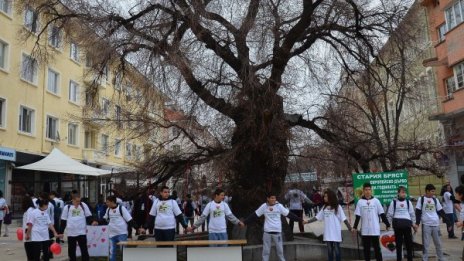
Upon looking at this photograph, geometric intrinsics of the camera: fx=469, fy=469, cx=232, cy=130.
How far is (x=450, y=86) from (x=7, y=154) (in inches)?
1054

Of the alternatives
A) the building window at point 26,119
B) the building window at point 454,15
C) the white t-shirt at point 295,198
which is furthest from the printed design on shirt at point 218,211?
the building window at point 26,119

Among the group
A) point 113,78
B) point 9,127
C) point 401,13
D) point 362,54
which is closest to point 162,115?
point 113,78

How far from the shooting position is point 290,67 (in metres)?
15.2

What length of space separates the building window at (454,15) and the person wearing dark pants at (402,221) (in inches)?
696

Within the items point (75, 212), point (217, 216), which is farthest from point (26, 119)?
point (217, 216)

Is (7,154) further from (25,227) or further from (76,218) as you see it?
(76,218)

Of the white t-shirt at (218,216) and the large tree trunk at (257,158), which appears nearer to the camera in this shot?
the white t-shirt at (218,216)

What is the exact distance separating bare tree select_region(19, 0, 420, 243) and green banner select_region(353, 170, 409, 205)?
6.01 ft

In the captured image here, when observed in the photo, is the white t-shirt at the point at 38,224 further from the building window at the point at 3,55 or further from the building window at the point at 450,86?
the building window at the point at 450,86

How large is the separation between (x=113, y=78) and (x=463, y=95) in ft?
65.8

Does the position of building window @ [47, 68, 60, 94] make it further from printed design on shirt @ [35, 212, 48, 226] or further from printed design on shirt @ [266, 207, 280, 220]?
printed design on shirt @ [266, 207, 280, 220]

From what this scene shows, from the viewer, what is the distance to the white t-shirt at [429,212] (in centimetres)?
1169

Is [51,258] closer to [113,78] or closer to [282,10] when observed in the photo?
[113,78]

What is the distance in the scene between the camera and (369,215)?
37.3 feet
